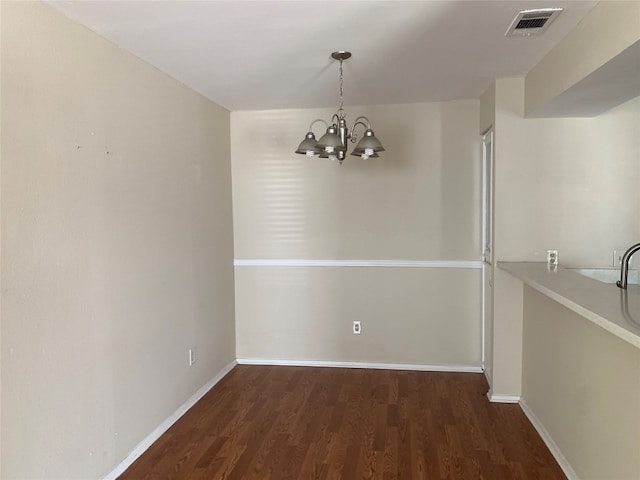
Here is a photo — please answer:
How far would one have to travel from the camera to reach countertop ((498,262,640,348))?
151 cm

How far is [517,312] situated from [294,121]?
2475 mm

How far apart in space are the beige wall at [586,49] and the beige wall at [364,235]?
3.66 feet

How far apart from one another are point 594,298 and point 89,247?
2348mm

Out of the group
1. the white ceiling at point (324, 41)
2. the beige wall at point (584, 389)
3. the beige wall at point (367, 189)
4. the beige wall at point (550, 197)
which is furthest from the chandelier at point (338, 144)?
the beige wall at point (584, 389)

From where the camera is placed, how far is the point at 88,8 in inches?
80.4

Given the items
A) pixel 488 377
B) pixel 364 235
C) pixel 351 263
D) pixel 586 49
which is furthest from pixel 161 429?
pixel 586 49

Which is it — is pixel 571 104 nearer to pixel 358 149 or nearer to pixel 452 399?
pixel 358 149

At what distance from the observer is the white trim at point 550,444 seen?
2.42m

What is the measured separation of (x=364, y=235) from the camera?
4.14 meters

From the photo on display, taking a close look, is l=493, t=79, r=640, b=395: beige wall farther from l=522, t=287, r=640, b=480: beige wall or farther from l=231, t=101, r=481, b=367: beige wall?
l=231, t=101, r=481, b=367: beige wall

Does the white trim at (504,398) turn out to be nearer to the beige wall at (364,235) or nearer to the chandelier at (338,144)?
the beige wall at (364,235)

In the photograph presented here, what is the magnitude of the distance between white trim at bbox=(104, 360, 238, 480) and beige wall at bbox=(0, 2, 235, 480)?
0.05 metres

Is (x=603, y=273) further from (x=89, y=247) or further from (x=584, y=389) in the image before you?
(x=89, y=247)

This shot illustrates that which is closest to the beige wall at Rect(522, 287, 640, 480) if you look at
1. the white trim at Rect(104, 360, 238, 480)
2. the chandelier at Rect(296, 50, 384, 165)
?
the chandelier at Rect(296, 50, 384, 165)
